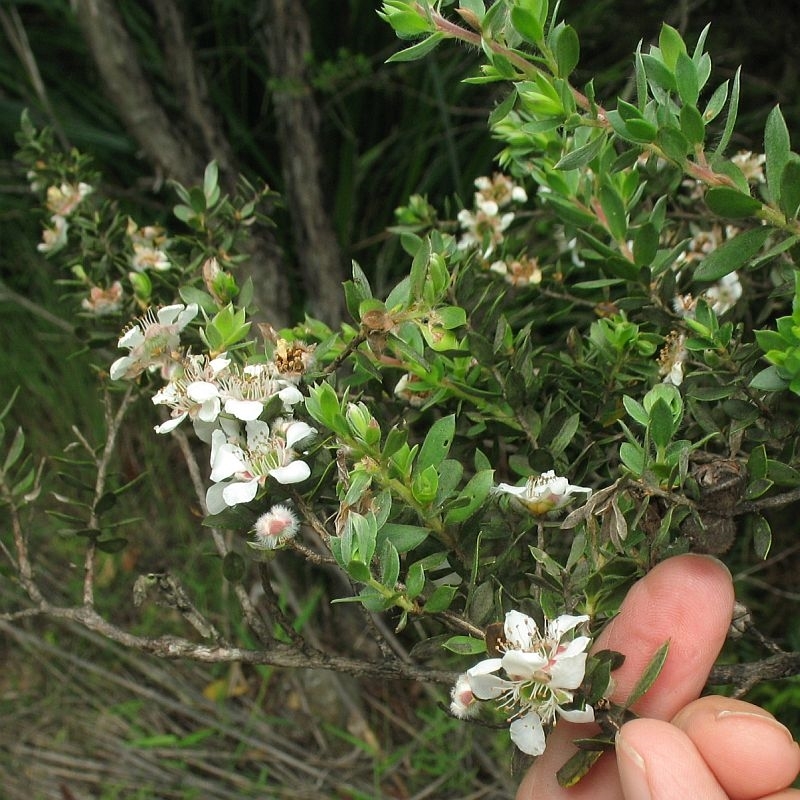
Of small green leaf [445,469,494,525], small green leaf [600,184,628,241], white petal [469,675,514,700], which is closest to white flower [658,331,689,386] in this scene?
small green leaf [600,184,628,241]

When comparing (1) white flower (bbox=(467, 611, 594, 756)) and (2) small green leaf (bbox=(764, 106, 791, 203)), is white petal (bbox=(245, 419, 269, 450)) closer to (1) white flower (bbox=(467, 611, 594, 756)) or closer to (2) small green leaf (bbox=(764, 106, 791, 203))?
(1) white flower (bbox=(467, 611, 594, 756))

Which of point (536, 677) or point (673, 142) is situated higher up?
point (673, 142)

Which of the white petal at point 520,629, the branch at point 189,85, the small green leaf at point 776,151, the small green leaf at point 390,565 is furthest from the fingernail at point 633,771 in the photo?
the branch at point 189,85

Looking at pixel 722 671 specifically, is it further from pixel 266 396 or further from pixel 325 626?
pixel 325 626

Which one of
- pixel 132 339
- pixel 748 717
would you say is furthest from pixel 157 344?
pixel 748 717

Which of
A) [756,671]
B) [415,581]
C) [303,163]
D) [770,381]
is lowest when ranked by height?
[756,671]

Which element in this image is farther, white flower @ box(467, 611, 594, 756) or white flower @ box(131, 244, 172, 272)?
white flower @ box(131, 244, 172, 272)

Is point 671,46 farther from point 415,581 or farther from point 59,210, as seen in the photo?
point 59,210

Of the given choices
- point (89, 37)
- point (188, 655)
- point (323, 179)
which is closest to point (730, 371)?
point (188, 655)
